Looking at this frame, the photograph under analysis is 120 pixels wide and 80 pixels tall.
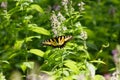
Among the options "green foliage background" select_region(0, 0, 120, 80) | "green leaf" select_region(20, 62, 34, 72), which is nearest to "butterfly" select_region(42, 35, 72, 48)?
"green foliage background" select_region(0, 0, 120, 80)

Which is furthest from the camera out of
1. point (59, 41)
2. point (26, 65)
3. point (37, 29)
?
point (37, 29)

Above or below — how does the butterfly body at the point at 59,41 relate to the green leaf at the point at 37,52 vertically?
above

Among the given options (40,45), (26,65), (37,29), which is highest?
(37,29)

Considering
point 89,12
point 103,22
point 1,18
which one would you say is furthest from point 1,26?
point 103,22

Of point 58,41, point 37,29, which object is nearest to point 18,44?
point 37,29

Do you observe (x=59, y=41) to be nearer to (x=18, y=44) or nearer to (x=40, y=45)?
(x=18, y=44)

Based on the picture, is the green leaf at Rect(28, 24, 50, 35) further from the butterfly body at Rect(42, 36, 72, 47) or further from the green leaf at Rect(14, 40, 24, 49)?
the butterfly body at Rect(42, 36, 72, 47)

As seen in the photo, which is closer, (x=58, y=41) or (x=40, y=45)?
(x=58, y=41)

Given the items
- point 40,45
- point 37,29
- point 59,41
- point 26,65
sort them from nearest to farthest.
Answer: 1. point 59,41
2. point 26,65
3. point 37,29
4. point 40,45

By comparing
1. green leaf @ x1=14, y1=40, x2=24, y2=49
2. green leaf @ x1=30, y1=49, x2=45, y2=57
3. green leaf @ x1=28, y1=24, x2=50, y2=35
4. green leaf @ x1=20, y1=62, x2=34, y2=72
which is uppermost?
green leaf @ x1=28, y1=24, x2=50, y2=35

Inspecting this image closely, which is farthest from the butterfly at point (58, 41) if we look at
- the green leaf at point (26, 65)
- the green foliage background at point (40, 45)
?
the green leaf at point (26, 65)

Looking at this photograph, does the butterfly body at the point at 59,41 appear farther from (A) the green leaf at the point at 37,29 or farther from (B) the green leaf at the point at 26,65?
→ (A) the green leaf at the point at 37,29

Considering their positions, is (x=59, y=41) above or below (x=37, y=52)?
above

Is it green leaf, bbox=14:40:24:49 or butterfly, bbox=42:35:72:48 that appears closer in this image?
butterfly, bbox=42:35:72:48
